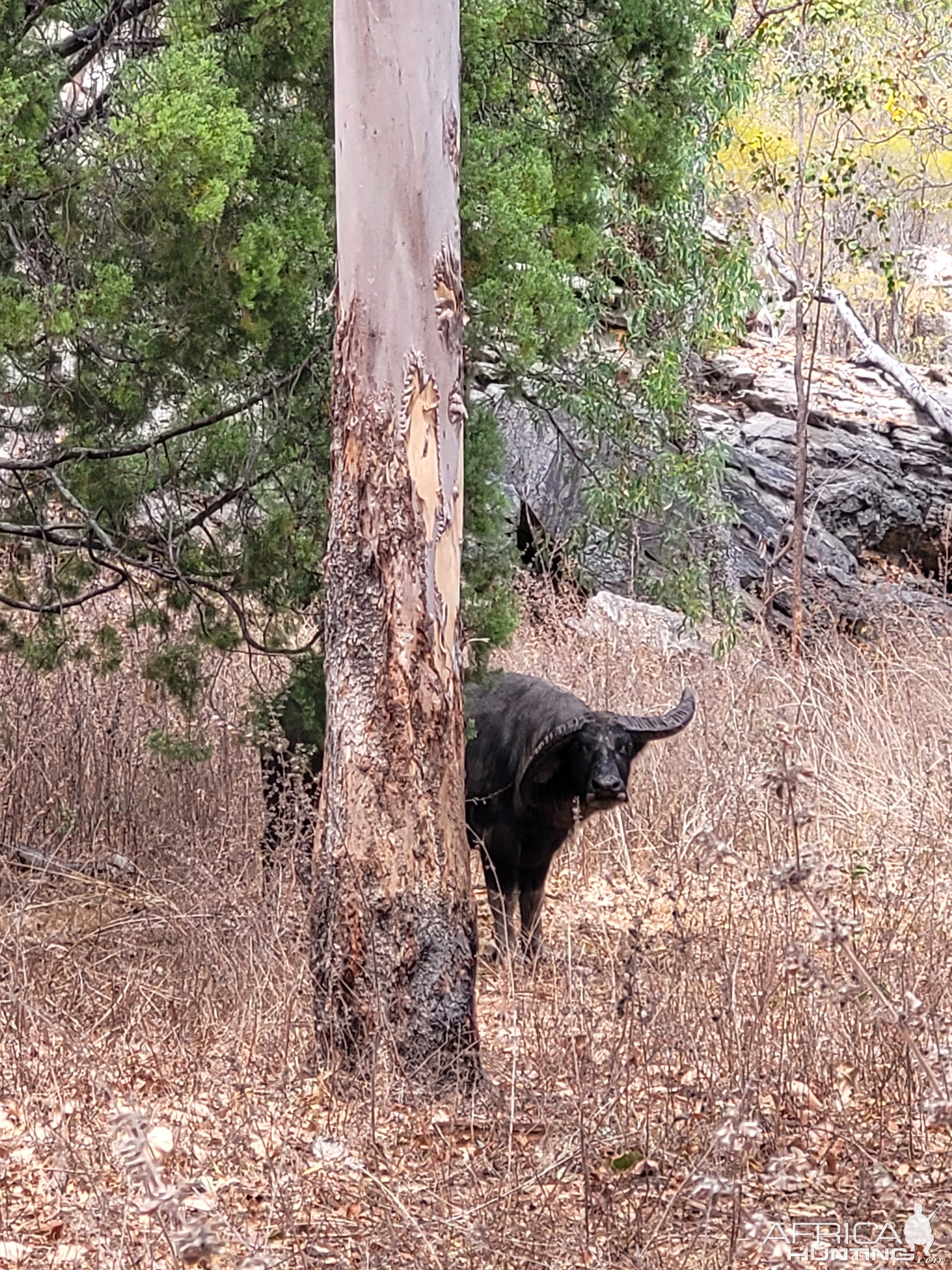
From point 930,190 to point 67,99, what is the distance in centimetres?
2359

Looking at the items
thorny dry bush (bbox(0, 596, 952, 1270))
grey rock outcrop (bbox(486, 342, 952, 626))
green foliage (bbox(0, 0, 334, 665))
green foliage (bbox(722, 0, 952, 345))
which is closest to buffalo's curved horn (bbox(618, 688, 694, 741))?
thorny dry bush (bbox(0, 596, 952, 1270))

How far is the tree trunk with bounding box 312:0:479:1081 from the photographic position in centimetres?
561

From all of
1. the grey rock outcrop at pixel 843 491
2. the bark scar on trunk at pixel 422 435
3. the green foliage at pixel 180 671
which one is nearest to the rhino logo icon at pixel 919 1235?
the bark scar on trunk at pixel 422 435

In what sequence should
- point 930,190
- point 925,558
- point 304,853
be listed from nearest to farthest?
point 304,853
point 925,558
point 930,190

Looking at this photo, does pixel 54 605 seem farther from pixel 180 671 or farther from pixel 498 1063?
pixel 498 1063

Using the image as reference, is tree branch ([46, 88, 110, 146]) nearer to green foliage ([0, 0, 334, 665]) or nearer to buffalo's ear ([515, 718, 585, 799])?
green foliage ([0, 0, 334, 665])

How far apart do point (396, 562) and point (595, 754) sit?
8.98 feet

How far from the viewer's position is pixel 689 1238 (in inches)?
178

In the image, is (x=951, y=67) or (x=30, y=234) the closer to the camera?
(x=30, y=234)

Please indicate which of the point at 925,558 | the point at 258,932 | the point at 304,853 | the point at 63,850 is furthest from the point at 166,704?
the point at 925,558

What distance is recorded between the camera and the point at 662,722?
8.19m

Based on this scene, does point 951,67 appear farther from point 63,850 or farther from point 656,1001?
point 656,1001

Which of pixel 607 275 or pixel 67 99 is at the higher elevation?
pixel 67 99

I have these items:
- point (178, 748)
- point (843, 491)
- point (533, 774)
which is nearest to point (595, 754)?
point (533, 774)
